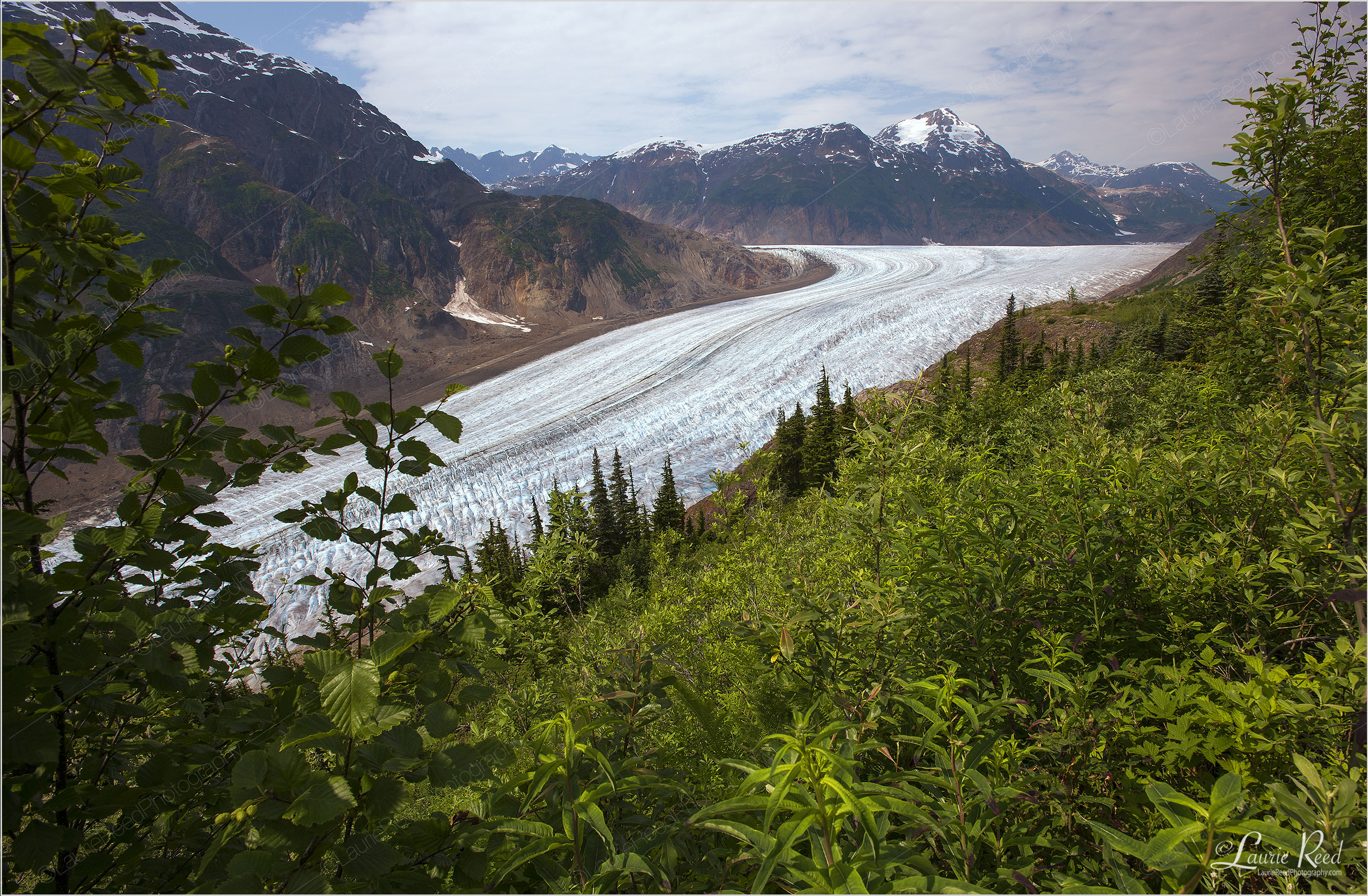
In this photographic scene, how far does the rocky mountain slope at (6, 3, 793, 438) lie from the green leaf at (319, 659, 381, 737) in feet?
180

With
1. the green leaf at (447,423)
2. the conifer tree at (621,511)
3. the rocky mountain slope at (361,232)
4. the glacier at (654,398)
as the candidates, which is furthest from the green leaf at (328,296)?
the rocky mountain slope at (361,232)

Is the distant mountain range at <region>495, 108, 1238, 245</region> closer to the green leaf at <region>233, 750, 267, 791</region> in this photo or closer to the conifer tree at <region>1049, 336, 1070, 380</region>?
the conifer tree at <region>1049, 336, 1070, 380</region>

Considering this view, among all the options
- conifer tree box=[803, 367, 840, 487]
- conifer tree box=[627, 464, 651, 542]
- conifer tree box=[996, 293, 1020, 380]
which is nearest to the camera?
conifer tree box=[627, 464, 651, 542]

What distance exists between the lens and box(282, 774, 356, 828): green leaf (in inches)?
42.5

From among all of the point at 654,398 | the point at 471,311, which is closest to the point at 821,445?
the point at 654,398

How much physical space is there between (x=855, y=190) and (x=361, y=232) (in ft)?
446

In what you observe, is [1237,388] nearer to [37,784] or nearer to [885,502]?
[885,502]

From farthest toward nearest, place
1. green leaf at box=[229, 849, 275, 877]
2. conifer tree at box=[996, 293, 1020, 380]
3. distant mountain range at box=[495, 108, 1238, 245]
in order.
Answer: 1. distant mountain range at box=[495, 108, 1238, 245]
2. conifer tree at box=[996, 293, 1020, 380]
3. green leaf at box=[229, 849, 275, 877]

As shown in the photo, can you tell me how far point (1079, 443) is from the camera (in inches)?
116

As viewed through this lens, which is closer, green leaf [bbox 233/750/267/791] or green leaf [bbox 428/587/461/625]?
green leaf [bbox 233/750/267/791]

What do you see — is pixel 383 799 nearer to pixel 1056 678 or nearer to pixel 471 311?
pixel 1056 678

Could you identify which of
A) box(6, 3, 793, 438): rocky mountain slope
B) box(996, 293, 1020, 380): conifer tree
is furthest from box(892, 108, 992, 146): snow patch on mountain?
box(996, 293, 1020, 380): conifer tree

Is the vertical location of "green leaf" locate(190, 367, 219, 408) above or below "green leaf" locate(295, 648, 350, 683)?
above

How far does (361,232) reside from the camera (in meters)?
72.0
